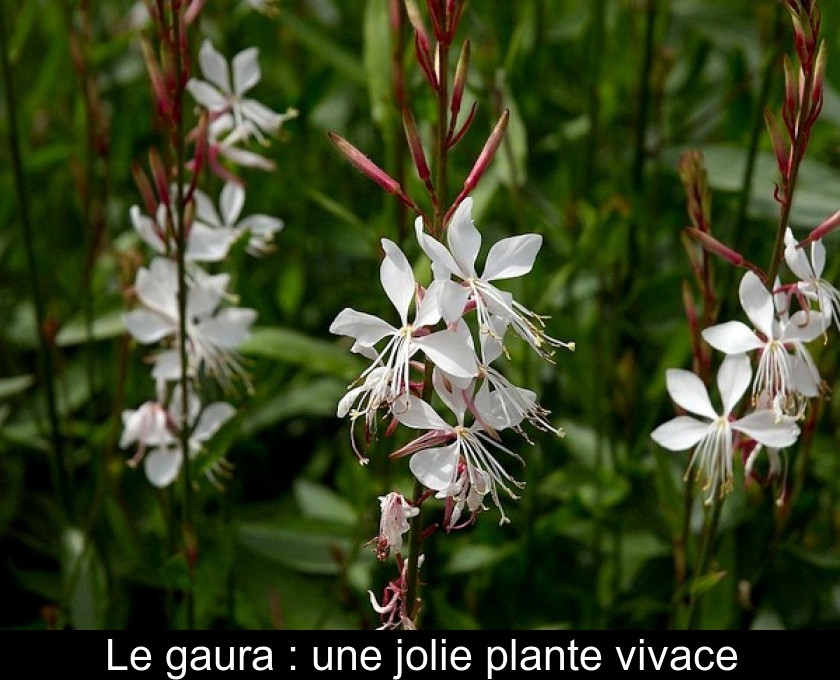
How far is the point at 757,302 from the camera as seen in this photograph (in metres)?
1.16

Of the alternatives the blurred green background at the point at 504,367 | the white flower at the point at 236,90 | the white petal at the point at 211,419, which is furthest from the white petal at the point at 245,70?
the white petal at the point at 211,419

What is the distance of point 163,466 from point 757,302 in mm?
839

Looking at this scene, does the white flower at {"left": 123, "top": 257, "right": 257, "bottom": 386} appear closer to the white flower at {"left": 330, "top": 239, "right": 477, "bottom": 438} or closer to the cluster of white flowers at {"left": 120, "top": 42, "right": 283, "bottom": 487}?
the cluster of white flowers at {"left": 120, "top": 42, "right": 283, "bottom": 487}

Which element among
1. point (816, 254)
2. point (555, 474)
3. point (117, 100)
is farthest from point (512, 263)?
point (117, 100)

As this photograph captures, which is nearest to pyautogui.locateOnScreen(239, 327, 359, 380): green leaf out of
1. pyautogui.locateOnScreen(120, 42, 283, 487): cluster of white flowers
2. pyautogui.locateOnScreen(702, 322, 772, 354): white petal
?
pyautogui.locateOnScreen(120, 42, 283, 487): cluster of white flowers

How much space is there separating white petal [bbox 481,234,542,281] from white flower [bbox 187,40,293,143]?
651mm

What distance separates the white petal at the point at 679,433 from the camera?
125 centimetres

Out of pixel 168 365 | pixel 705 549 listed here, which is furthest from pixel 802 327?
pixel 168 365

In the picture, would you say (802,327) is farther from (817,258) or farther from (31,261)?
(31,261)

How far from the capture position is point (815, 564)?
72.4 inches

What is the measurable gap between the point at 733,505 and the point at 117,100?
1913mm

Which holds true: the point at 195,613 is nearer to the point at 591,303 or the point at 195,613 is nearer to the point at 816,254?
the point at 816,254

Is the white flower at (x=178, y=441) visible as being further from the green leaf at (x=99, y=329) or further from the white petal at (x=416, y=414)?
the white petal at (x=416, y=414)

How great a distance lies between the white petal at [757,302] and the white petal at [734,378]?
0.05m
